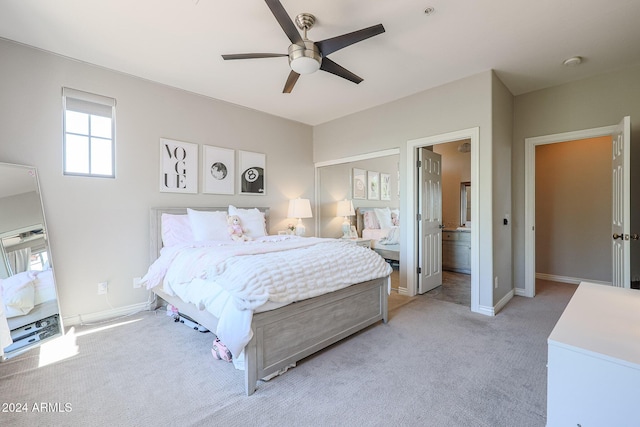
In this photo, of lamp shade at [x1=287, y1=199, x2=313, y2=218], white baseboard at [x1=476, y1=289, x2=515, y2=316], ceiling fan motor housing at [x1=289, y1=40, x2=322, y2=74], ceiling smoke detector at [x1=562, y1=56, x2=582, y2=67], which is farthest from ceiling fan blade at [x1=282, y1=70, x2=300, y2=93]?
white baseboard at [x1=476, y1=289, x2=515, y2=316]

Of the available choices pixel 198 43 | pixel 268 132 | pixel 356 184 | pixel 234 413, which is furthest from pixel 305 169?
pixel 234 413

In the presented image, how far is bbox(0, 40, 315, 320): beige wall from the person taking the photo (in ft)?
8.52

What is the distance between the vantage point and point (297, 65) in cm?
216

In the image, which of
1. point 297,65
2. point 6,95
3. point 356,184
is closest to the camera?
point 297,65

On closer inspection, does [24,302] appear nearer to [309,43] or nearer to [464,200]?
[309,43]

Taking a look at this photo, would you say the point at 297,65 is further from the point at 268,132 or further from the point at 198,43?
the point at 268,132

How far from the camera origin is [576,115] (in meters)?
3.35

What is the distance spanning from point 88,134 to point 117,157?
1.08 feet

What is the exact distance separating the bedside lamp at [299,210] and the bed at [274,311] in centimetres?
151

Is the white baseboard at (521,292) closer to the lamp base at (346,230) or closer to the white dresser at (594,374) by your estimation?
the lamp base at (346,230)

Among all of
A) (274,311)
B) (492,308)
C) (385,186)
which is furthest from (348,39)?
(385,186)

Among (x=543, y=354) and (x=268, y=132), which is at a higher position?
(x=268, y=132)

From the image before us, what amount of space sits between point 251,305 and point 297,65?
70.2 inches

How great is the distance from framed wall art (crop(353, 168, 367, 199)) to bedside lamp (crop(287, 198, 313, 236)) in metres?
1.63
